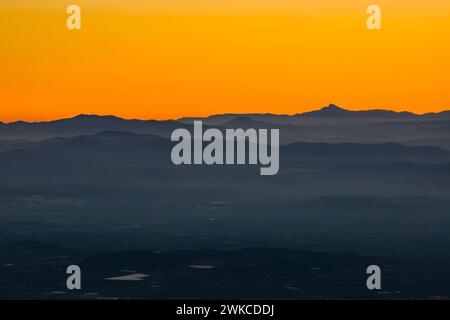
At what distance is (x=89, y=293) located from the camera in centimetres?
7625

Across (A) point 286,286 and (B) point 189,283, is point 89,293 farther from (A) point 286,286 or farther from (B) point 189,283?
(A) point 286,286

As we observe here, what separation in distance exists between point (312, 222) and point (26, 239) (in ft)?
184

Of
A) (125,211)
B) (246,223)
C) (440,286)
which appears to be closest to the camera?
(440,286)

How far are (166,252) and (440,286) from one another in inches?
1353

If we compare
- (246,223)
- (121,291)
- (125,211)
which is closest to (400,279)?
(121,291)

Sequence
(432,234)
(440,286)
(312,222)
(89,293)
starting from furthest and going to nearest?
(312,222) < (432,234) < (440,286) < (89,293)

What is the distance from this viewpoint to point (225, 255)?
10994 cm

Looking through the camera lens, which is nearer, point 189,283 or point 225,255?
point 189,283

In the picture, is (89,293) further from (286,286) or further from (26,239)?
(26,239)

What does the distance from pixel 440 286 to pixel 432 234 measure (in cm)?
5898
